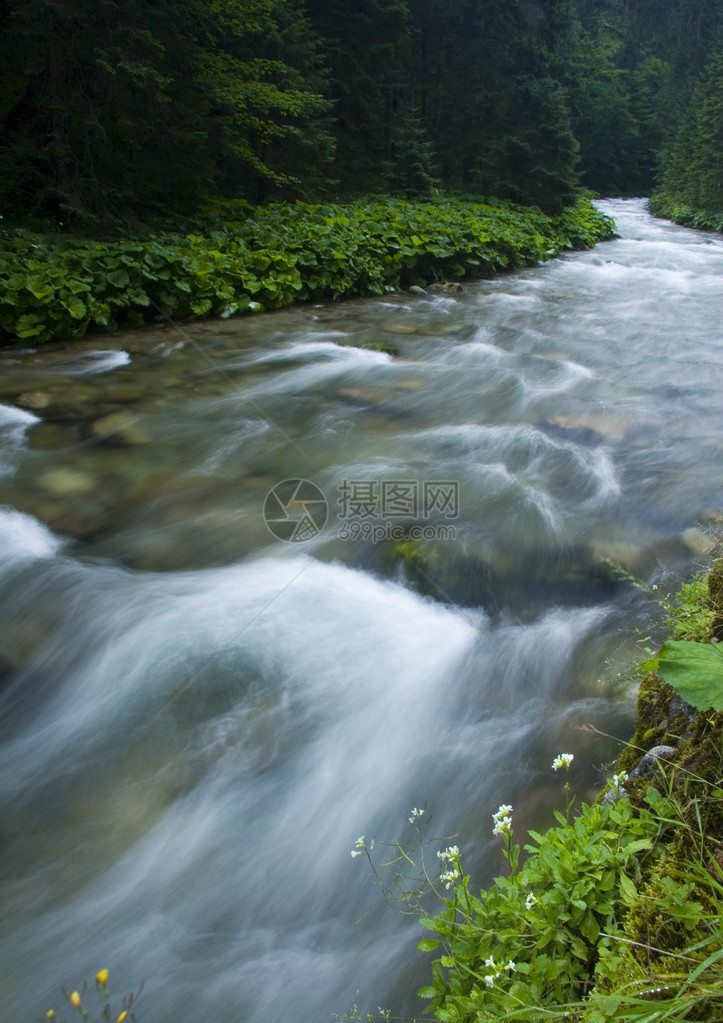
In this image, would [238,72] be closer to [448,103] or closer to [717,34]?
[448,103]

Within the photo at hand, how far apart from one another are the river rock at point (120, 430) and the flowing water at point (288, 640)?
0.9 inches

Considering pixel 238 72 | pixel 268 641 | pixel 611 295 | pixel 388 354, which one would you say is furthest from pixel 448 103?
pixel 268 641

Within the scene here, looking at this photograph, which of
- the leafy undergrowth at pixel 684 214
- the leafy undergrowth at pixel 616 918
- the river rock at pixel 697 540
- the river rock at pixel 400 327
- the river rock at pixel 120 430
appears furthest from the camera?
the leafy undergrowth at pixel 684 214

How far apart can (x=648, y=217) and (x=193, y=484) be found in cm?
2656

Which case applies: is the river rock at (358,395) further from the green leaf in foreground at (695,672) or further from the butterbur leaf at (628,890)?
the butterbur leaf at (628,890)

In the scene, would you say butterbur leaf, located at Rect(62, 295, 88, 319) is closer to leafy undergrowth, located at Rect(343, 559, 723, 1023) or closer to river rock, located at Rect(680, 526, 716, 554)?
river rock, located at Rect(680, 526, 716, 554)

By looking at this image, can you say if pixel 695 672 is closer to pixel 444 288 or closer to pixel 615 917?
pixel 615 917

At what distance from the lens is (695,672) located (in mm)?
1321

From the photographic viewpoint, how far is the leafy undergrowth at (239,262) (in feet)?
20.5

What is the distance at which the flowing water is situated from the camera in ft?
6.55

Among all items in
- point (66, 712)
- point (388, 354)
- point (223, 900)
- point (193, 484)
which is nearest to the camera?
point (223, 900)

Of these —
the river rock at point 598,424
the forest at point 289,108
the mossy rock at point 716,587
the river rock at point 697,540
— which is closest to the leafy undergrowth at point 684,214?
the forest at point 289,108

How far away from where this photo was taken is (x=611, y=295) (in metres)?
10.0

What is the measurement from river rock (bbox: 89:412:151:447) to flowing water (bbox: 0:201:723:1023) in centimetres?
2
